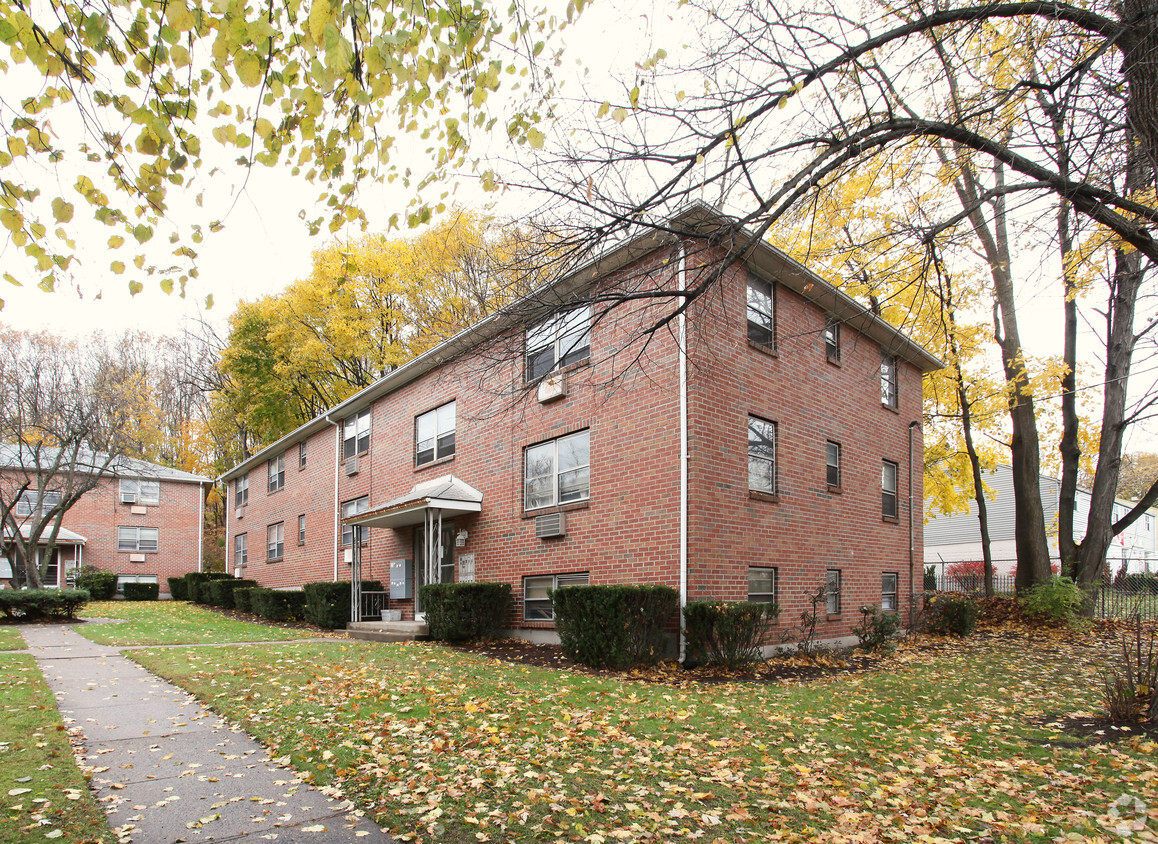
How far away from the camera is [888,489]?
16.4 metres

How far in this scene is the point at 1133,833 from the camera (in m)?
4.37

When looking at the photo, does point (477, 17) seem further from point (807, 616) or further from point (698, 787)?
point (807, 616)

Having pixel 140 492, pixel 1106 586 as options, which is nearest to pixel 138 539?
pixel 140 492

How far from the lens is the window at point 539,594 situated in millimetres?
12914

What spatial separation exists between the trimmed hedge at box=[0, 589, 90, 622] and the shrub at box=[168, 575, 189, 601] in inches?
492

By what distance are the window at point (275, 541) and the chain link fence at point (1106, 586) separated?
70.6ft

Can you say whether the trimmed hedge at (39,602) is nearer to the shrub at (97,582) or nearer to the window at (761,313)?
the shrub at (97,582)

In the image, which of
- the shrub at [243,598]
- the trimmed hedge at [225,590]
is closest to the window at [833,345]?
the shrub at [243,598]

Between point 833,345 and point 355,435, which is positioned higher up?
point 833,345

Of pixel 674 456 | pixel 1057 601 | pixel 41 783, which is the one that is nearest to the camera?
pixel 41 783

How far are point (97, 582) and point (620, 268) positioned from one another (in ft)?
102

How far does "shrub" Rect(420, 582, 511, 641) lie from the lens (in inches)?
516

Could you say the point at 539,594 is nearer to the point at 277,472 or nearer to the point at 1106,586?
the point at 1106,586

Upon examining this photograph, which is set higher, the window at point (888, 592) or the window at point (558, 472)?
the window at point (558, 472)
